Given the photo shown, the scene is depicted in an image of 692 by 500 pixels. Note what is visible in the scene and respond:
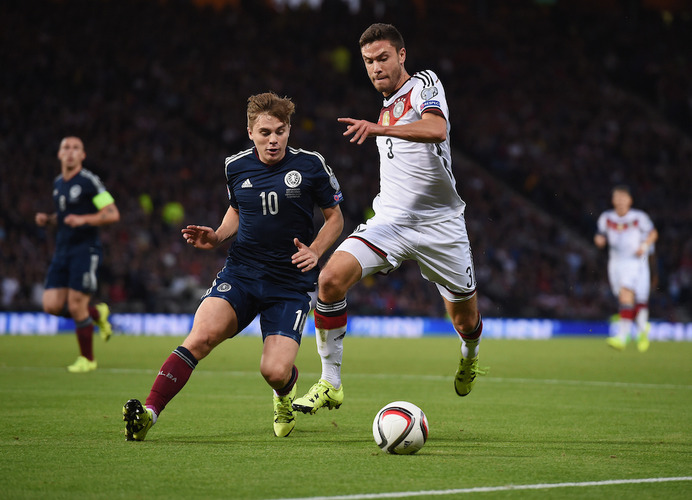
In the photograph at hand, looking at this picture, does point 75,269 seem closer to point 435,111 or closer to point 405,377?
point 405,377

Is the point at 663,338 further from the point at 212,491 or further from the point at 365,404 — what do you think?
the point at 212,491

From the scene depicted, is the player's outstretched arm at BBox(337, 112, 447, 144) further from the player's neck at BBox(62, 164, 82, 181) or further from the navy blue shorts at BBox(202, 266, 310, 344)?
the player's neck at BBox(62, 164, 82, 181)

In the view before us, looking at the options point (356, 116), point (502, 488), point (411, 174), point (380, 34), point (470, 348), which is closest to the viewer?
point (502, 488)

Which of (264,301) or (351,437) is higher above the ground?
(264,301)

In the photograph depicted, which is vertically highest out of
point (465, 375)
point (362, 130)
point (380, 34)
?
point (380, 34)

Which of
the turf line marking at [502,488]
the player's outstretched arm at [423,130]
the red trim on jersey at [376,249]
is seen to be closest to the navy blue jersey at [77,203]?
the red trim on jersey at [376,249]

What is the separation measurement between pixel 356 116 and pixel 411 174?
21.7 meters

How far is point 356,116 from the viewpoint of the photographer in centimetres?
2864

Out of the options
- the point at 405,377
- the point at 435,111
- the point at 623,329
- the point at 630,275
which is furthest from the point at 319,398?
the point at 630,275

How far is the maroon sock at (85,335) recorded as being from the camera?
11383 millimetres

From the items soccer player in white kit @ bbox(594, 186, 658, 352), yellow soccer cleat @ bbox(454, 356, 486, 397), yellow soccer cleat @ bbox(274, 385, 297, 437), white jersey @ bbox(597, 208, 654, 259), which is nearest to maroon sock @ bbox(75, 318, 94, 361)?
yellow soccer cleat @ bbox(454, 356, 486, 397)

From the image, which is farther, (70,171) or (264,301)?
(70,171)

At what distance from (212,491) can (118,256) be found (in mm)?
17855

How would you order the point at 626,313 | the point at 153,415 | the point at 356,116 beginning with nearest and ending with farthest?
the point at 153,415 → the point at 626,313 → the point at 356,116
